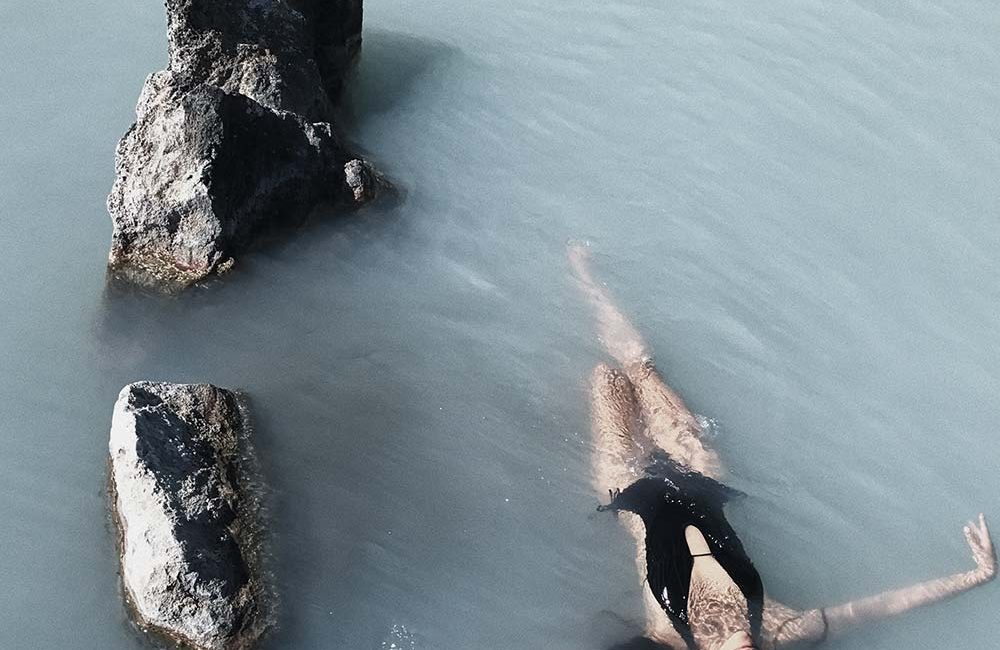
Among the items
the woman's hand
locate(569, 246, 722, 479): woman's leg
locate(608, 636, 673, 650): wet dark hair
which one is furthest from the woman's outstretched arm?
locate(569, 246, 722, 479): woman's leg

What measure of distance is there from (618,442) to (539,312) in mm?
1223

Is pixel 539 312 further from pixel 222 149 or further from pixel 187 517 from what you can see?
pixel 187 517

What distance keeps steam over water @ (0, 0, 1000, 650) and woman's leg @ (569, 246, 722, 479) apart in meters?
0.16

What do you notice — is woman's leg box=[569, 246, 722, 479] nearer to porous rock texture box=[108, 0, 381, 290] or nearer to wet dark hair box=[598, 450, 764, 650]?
wet dark hair box=[598, 450, 764, 650]

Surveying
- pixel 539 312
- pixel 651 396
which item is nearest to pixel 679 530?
pixel 651 396

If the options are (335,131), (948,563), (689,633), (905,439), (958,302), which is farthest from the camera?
(335,131)

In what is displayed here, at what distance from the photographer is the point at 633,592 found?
5895 mm

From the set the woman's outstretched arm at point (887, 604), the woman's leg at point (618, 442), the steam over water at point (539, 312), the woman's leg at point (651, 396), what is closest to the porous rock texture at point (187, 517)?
the steam over water at point (539, 312)

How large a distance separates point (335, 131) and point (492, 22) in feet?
7.50

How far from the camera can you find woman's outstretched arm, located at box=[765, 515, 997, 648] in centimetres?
564

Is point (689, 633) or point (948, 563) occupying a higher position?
point (948, 563)

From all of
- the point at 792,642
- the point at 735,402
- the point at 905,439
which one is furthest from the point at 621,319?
the point at 792,642

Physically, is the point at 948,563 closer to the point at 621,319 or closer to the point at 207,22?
the point at 621,319

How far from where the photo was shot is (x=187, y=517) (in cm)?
541
